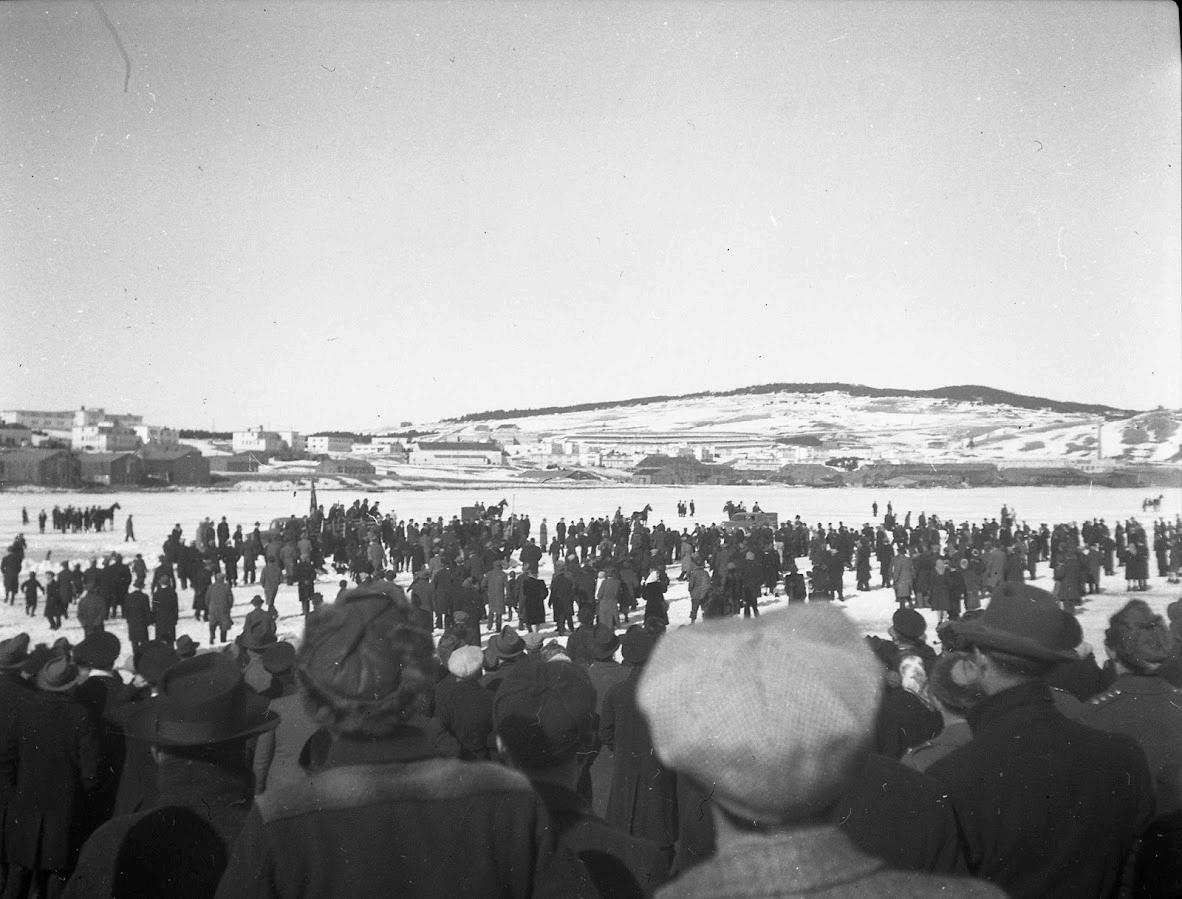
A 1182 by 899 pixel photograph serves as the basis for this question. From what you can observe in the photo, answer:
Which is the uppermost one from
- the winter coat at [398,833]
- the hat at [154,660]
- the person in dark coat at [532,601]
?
the winter coat at [398,833]

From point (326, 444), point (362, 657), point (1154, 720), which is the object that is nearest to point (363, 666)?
point (362, 657)

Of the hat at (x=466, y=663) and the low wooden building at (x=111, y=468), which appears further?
the low wooden building at (x=111, y=468)

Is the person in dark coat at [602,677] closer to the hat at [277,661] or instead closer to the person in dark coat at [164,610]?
the hat at [277,661]

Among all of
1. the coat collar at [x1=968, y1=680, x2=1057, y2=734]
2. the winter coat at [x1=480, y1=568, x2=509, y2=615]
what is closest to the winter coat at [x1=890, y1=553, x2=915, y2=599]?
the winter coat at [x1=480, y1=568, x2=509, y2=615]

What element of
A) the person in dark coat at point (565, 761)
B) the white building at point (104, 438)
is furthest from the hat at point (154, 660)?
the white building at point (104, 438)

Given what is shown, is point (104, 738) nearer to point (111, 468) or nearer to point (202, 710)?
point (202, 710)

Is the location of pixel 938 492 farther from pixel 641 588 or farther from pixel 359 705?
pixel 359 705

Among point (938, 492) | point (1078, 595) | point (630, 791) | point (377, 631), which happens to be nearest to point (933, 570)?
point (1078, 595)
